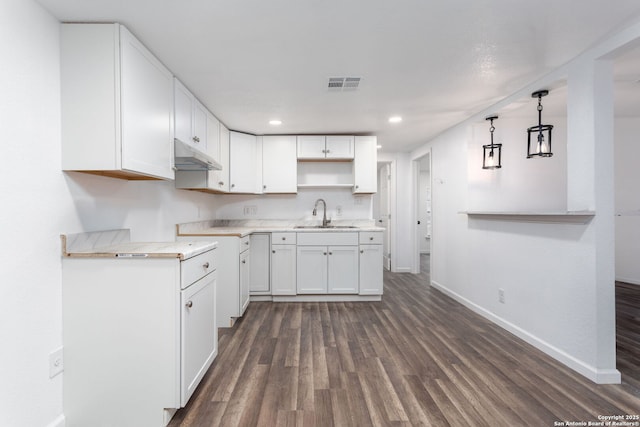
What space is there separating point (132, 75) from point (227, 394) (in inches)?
80.6

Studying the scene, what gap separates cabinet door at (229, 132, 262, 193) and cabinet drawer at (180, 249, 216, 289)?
6.34ft

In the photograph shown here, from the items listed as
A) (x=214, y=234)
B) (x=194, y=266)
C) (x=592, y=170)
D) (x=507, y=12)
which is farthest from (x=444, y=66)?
(x=214, y=234)

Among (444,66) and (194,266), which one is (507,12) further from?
(194,266)

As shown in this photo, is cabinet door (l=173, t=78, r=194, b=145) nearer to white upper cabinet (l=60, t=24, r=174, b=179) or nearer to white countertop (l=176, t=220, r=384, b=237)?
white upper cabinet (l=60, t=24, r=174, b=179)

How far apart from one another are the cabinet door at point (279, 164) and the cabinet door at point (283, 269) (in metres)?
0.88

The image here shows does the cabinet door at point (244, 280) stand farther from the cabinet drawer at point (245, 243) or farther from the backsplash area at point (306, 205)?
the backsplash area at point (306, 205)

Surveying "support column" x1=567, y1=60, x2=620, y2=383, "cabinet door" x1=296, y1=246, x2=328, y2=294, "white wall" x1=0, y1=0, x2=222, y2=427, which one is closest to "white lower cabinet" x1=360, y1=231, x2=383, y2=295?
"cabinet door" x1=296, y1=246, x2=328, y2=294

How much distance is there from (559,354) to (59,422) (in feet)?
10.8

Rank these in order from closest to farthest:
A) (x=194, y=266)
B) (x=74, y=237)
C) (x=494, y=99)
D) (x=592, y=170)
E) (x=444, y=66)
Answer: (x=74, y=237) < (x=194, y=266) < (x=592, y=170) < (x=444, y=66) < (x=494, y=99)

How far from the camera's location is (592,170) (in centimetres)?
195

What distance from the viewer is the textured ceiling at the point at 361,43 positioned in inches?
60.2

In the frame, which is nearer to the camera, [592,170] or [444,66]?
[592,170]

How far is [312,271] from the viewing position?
369cm

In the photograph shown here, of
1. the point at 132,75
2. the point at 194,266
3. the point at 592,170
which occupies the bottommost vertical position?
the point at 194,266
